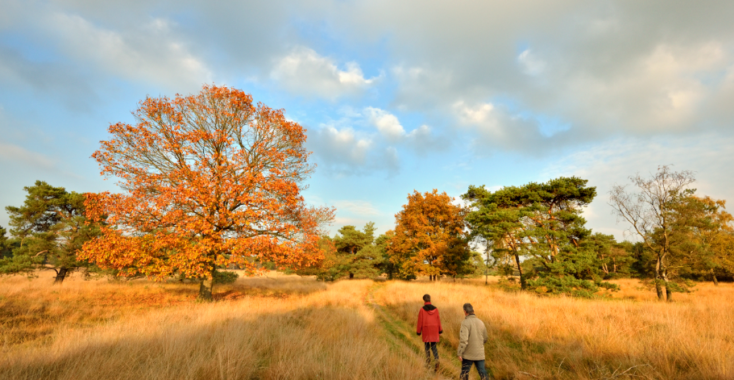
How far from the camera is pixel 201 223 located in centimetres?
1099

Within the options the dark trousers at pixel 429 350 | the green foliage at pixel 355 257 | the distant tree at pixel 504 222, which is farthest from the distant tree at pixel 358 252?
the dark trousers at pixel 429 350

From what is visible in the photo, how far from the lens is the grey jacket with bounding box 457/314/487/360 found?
552 cm

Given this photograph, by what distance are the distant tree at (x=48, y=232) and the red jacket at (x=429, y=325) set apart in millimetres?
25224

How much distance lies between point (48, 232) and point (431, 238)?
33.9 m

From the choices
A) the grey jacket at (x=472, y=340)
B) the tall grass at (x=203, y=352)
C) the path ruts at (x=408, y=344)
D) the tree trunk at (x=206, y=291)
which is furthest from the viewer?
the tree trunk at (x=206, y=291)

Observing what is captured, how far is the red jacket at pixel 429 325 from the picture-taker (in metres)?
6.90

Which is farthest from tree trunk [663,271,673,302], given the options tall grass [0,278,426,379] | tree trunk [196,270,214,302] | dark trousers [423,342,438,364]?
tree trunk [196,270,214,302]

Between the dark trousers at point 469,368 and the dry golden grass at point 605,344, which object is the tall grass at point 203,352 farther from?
the dry golden grass at point 605,344

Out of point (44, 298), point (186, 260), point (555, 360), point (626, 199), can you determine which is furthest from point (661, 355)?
point (44, 298)

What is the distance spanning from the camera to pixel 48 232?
779 inches

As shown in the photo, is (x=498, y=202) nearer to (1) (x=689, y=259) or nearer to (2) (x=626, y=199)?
(2) (x=626, y=199)

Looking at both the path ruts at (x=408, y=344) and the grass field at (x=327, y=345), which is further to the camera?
the path ruts at (x=408, y=344)

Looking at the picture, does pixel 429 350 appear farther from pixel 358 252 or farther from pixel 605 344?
pixel 358 252

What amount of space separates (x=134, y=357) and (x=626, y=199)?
25.4m
